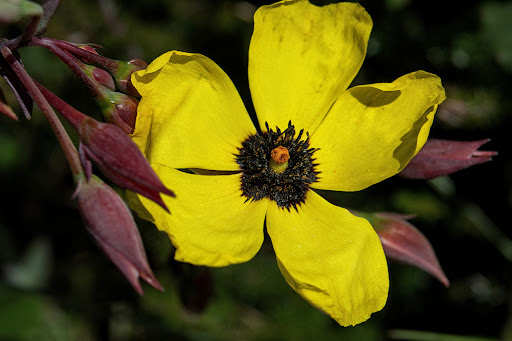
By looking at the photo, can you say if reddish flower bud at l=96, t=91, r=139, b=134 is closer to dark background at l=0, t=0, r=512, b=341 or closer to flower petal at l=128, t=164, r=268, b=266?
flower petal at l=128, t=164, r=268, b=266

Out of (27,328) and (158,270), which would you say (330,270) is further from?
(27,328)

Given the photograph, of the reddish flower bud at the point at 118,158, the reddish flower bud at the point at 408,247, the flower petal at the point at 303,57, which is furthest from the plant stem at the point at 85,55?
the reddish flower bud at the point at 408,247

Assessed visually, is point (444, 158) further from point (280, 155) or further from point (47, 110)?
point (47, 110)

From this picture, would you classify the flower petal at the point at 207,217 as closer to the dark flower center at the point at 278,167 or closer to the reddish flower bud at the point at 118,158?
the dark flower center at the point at 278,167

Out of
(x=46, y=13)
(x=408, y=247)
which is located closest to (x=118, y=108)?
(x=46, y=13)

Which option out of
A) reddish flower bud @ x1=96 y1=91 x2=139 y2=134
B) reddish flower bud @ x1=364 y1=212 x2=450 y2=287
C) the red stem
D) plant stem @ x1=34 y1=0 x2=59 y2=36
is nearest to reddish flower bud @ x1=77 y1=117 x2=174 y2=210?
the red stem
